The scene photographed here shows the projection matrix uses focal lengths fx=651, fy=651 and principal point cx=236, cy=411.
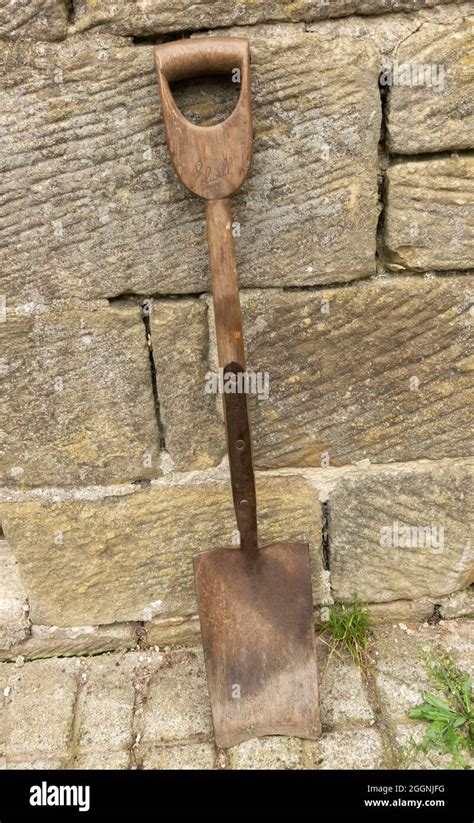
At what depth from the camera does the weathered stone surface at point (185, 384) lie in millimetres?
1743

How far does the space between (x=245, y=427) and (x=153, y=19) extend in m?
0.98

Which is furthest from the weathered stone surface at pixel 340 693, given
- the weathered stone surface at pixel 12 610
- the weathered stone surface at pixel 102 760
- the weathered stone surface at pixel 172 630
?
the weathered stone surface at pixel 12 610

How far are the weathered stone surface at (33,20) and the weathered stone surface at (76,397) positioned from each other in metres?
0.63

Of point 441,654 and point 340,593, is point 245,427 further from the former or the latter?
point 441,654

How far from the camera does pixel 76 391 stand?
5.99 ft

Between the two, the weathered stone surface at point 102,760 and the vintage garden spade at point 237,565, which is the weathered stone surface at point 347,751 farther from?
the weathered stone surface at point 102,760

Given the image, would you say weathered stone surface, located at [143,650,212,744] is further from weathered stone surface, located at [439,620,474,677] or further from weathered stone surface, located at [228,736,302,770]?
weathered stone surface, located at [439,620,474,677]

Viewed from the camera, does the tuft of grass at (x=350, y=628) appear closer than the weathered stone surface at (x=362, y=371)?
No

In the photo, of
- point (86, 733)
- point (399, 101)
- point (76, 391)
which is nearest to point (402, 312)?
point (399, 101)

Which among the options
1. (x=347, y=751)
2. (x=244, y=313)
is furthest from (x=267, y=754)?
(x=244, y=313)

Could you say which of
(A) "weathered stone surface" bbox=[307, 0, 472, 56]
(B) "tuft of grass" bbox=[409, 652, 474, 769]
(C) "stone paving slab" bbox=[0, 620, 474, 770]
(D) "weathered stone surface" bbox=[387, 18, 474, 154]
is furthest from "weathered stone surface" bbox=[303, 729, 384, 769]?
(A) "weathered stone surface" bbox=[307, 0, 472, 56]

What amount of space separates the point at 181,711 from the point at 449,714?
29.8 inches

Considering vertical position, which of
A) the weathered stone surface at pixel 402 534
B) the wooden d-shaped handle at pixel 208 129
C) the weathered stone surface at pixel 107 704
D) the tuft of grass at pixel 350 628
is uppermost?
the wooden d-shaped handle at pixel 208 129

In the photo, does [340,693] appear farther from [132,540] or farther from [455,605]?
[132,540]
